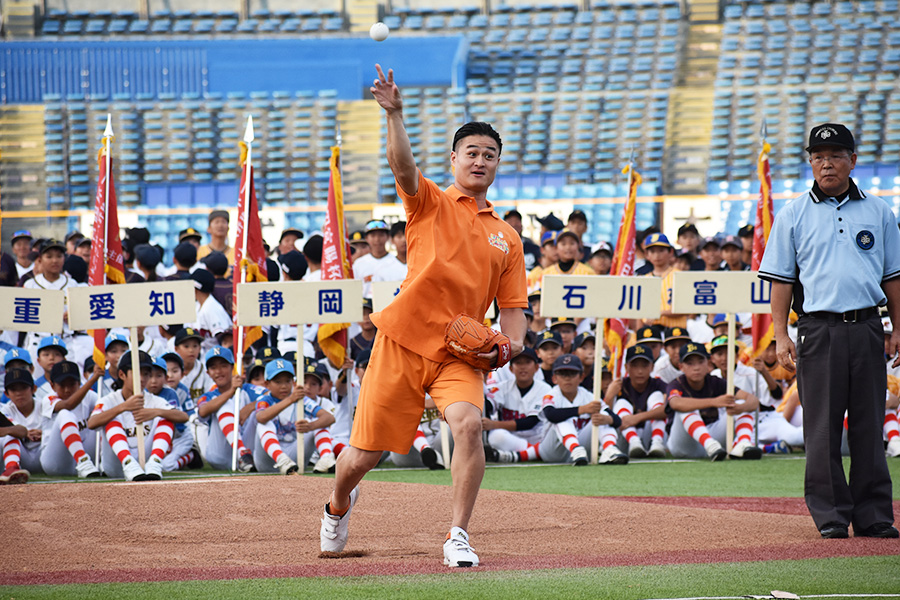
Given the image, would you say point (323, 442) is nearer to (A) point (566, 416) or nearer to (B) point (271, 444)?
(B) point (271, 444)

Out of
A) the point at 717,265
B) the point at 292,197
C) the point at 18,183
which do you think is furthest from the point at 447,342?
the point at 18,183

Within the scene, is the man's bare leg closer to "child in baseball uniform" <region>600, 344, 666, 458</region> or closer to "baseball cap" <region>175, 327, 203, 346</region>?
"child in baseball uniform" <region>600, 344, 666, 458</region>

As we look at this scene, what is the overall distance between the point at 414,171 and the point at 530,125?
21442 millimetres

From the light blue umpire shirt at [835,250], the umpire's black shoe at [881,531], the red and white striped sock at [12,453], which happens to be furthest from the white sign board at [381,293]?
the umpire's black shoe at [881,531]

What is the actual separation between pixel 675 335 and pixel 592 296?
1370 millimetres

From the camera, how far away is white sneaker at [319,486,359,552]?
16.7 ft

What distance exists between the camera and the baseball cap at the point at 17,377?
9734 mm

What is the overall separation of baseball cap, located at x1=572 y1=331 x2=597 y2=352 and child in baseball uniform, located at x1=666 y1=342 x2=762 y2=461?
104 cm

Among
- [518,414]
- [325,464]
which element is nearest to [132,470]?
[325,464]

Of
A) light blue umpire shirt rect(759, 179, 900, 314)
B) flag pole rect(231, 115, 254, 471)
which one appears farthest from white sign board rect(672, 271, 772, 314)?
light blue umpire shirt rect(759, 179, 900, 314)

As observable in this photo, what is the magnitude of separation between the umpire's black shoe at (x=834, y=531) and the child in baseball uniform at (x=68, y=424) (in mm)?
6184

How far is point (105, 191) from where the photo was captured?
11.1 metres

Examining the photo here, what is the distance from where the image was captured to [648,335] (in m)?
11.5

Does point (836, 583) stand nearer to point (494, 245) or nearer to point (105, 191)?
point (494, 245)
